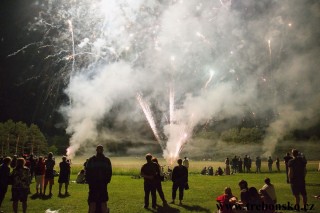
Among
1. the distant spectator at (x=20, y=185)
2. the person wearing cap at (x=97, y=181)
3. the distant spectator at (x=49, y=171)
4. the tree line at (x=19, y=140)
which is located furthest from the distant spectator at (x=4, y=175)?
the tree line at (x=19, y=140)

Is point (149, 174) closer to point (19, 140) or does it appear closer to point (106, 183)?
point (106, 183)

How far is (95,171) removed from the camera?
925 cm

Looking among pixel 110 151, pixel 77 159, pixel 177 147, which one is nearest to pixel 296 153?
pixel 177 147

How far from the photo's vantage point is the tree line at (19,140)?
9862 centimetres

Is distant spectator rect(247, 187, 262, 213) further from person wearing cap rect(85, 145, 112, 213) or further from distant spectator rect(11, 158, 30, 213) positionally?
distant spectator rect(11, 158, 30, 213)

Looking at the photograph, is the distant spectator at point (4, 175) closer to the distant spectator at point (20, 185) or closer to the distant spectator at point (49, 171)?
the distant spectator at point (20, 185)

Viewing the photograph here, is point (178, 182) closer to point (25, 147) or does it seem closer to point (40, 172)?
point (40, 172)

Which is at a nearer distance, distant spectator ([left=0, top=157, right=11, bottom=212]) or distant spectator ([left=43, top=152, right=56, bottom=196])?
distant spectator ([left=0, top=157, right=11, bottom=212])

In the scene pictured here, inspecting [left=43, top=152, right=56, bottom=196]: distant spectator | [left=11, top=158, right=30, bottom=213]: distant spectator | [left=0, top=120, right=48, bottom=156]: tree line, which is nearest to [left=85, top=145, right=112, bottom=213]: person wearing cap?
[left=11, top=158, right=30, bottom=213]: distant spectator

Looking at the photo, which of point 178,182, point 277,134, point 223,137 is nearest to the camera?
point 178,182

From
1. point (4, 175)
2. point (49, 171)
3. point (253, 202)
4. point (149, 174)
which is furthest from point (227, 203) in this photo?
point (49, 171)

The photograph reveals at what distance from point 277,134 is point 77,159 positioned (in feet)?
169

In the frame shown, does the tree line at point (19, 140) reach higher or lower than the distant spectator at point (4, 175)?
higher

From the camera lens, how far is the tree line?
98.6 metres
